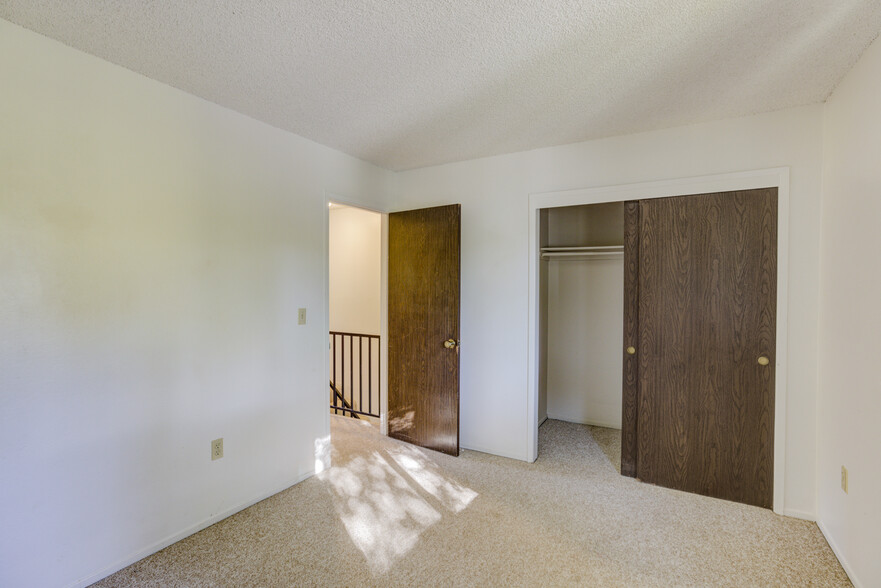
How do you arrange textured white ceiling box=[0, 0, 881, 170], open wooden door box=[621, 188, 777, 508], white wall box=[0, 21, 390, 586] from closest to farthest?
textured white ceiling box=[0, 0, 881, 170], white wall box=[0, 21, 390, 586], open wooden door box=[621, 188, 777, 508]

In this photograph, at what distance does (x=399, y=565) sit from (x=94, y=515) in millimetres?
1438

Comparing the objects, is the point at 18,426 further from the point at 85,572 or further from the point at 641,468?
the point at 641,468

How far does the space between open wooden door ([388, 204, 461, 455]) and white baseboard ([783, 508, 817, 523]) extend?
→ 6.94 ft

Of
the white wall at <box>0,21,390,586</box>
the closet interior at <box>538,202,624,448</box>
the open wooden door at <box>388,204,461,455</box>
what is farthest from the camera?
the closet interior at <box>538,202,624,448</box>

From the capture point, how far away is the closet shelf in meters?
3.81

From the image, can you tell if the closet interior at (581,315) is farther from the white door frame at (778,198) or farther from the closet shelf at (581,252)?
the white door frame at (778,198)

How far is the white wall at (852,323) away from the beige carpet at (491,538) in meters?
0.27

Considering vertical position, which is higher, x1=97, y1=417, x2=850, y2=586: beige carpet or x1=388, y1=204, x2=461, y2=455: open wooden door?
x1=388, y1=204, x2=461, y2=455: open wooden door

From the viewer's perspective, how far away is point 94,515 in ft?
6.37

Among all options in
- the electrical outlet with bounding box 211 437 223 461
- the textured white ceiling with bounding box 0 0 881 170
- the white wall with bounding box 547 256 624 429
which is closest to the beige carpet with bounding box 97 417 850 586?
the electrical outlet with bounding box 211 437 223 461

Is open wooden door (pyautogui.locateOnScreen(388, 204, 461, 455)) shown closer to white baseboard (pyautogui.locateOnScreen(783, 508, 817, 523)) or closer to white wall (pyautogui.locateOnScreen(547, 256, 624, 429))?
white wall (pyautogui.locateOnScreen(547, 256, 624, 429))

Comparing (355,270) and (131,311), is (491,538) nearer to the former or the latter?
(131,311)

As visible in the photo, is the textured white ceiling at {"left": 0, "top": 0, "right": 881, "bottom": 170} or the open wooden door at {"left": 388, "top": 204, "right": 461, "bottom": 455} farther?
the open wooden door at {"left": 388, "top": 204, "right": 461, "bottom": 455}

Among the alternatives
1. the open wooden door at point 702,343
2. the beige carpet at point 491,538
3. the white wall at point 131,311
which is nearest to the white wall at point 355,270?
the white wall at point 131,311
